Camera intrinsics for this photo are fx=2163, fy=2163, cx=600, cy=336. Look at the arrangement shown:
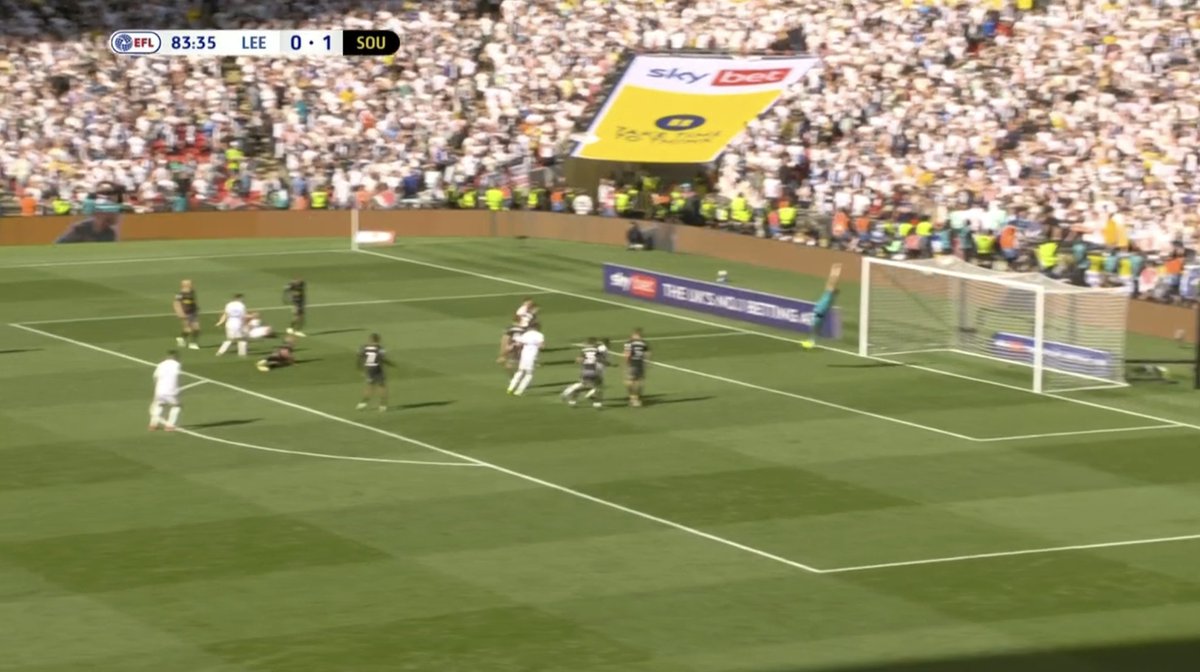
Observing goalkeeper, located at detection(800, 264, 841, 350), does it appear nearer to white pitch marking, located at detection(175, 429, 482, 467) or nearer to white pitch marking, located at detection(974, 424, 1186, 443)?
white pitch marking, located at detection(974, 424, 1186, 443)

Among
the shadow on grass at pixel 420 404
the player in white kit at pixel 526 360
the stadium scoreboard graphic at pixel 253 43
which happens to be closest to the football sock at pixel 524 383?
the player in white kit at pixel 526 360

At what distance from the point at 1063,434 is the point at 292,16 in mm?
44163

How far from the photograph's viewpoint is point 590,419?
40.2 meters

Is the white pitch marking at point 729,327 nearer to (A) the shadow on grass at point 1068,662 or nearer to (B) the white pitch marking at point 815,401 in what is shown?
(B) the white pitch marking at point 815,401

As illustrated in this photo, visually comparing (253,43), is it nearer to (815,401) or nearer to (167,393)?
(815,401)

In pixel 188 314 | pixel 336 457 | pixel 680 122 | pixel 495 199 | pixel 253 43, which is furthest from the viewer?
pixel 253 43

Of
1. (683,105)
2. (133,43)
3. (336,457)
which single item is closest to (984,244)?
(683,105)

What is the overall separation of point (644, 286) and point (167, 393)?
19.5 m

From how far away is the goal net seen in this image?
44219 millimetres

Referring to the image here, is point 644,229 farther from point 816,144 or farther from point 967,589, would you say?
point 967,589

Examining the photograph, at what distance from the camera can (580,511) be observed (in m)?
32.8

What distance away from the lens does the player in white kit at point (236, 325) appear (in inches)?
1825

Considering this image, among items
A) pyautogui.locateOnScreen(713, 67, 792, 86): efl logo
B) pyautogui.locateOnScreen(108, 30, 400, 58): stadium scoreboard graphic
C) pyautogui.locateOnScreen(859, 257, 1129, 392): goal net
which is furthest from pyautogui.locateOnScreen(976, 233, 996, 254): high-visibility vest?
pyautogui.locateOnScreen(108, 30, 400, 58): stadium scoreboard graphic

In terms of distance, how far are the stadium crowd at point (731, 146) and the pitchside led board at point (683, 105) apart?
117 cm
